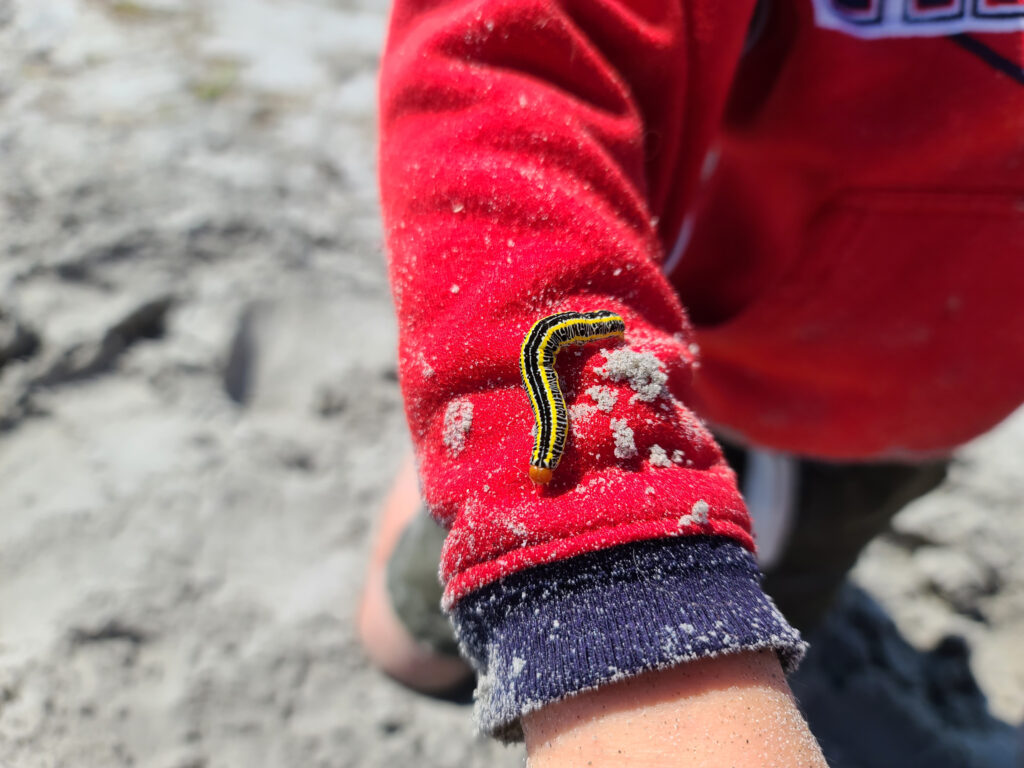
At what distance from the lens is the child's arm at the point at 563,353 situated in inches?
37.3

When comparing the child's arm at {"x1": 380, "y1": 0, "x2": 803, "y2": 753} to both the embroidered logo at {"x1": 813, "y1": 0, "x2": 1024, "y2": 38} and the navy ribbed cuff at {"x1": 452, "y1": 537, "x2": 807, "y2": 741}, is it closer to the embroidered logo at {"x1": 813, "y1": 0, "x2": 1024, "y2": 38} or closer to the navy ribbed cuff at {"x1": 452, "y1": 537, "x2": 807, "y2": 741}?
the navy ribbed cuff at {"x1": 452, "y1": 537, "x2": 807, "y2": 741}

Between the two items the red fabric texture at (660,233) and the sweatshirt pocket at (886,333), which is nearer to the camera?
the red fabric texture at (660,233)

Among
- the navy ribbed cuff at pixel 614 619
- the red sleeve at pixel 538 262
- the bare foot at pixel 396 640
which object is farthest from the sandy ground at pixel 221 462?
the navy ribbed cuff at pixel 614 619

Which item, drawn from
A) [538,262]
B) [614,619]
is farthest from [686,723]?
[538,262]

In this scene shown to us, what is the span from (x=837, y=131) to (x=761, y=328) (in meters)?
0.52

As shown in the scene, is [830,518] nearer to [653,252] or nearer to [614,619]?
[653,252]

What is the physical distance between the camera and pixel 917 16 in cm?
139

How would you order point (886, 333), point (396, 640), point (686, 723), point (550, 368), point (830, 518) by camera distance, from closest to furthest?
point (686, 723), point (550, 368), point (886, 333), point (396, 640), point (830, 518)

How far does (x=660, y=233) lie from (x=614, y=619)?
2.83 feet

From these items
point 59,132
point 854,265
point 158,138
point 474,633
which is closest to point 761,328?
point 854,265

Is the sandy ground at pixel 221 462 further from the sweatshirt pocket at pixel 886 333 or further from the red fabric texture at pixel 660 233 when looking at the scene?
the sweatshirt pocket at pixel 886 333

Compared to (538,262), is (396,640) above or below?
below

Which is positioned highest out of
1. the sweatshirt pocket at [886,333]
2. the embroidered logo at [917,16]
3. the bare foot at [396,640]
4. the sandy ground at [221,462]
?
the embroidered logo at [917,16]

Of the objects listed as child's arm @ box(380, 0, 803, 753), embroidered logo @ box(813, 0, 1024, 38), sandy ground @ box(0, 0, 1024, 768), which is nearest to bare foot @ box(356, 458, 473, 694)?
sandy ground @ box(0, 0, 1024, 768)
